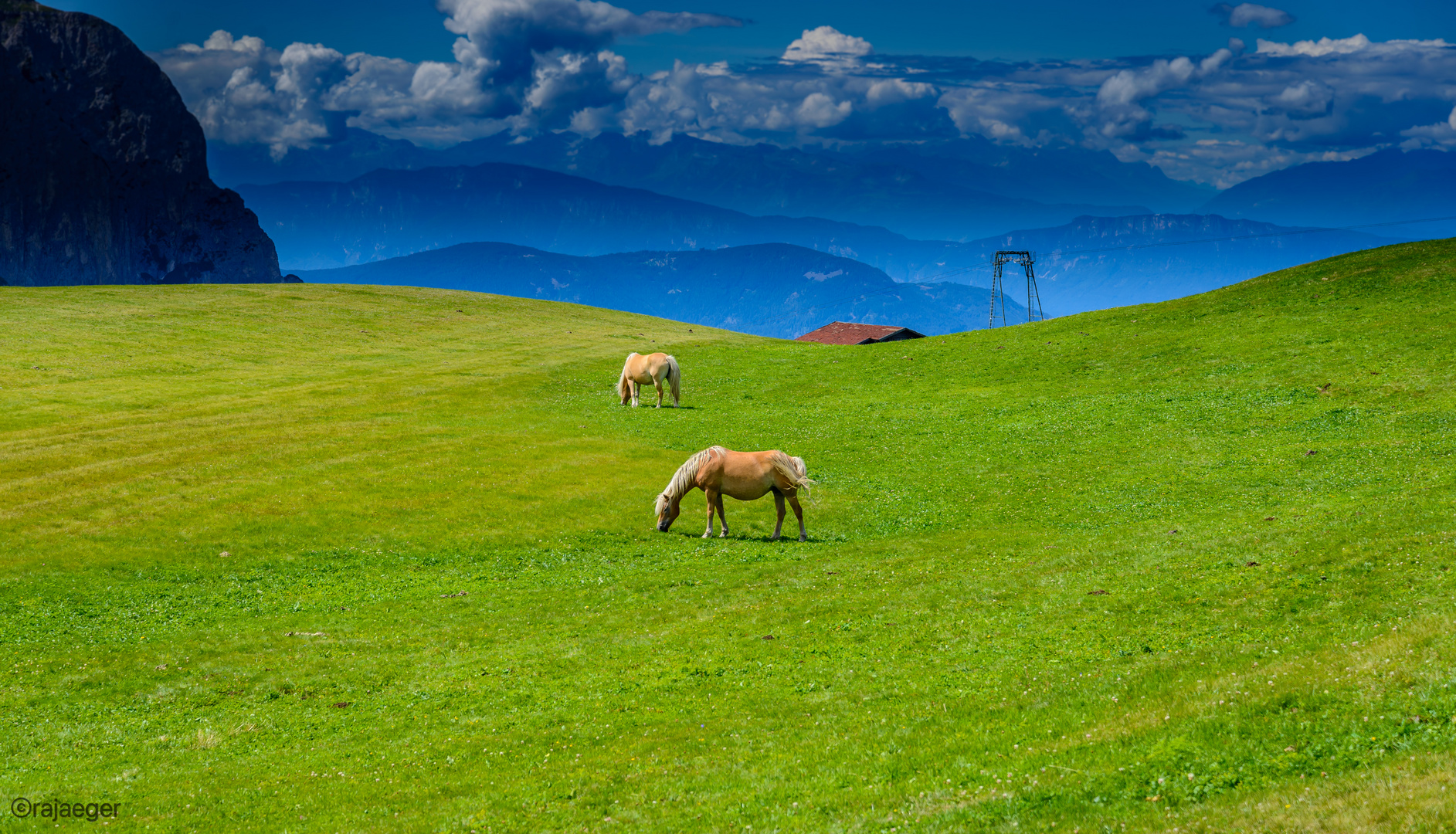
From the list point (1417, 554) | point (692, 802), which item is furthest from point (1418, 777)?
point (1417, 554)

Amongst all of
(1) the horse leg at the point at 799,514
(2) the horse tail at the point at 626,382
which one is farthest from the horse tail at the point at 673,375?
(1) the horse leg at the point at 799,514

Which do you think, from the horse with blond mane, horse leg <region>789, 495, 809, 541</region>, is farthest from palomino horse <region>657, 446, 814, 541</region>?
the horse with blond mane

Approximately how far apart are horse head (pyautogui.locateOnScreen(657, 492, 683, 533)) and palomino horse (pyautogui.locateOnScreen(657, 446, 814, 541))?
1.01 metres

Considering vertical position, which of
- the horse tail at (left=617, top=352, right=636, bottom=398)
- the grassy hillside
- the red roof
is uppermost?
the red roof

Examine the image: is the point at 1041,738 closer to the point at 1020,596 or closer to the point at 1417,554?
the point at 1020,596

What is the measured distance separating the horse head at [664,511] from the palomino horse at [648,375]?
893 inches

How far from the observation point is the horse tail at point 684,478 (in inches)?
1312

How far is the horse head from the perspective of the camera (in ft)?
113

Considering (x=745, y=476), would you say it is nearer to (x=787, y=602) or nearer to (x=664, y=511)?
(x=664, y=511)

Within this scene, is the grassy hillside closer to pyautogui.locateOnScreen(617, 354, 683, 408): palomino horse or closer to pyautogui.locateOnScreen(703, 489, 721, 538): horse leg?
pyautogui.locateOnScreen(703, 489, 721, 538): horse leg

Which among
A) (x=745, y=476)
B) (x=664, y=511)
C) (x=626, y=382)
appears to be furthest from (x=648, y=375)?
(x=745, y=476)

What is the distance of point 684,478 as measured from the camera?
3412cm

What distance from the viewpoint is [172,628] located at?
82.0 ft

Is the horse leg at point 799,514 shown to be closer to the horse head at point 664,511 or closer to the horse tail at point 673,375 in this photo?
the horse head at point 664,511
